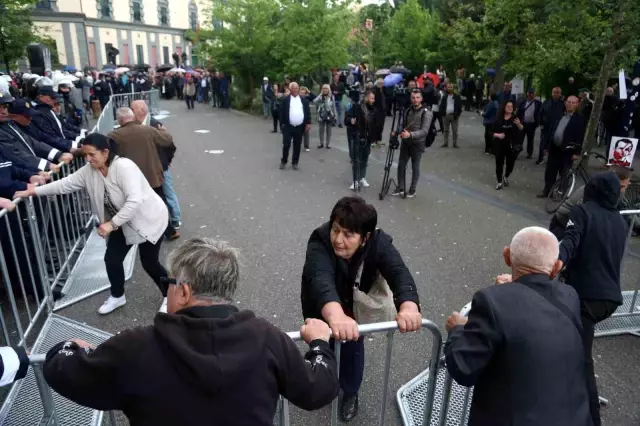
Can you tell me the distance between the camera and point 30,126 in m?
6.96

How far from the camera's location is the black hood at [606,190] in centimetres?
344

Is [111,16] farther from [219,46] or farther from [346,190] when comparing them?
[346,190]

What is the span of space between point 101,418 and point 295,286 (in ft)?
8.16

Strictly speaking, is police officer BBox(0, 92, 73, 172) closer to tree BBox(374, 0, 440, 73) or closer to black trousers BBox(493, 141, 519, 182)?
black trousers BBox(493, 141, 519, 182)

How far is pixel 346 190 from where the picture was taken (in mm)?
9367

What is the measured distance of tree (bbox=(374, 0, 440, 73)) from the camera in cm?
2636

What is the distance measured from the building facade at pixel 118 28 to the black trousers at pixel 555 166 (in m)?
38.9

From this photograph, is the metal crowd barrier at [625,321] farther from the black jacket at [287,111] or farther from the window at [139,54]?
the window at [139,54]

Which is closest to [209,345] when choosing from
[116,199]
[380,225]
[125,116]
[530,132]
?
[116,199]

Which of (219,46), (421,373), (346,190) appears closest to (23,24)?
(219,46)

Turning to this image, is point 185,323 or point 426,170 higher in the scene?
point 185,323

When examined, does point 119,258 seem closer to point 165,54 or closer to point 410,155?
point 410,155

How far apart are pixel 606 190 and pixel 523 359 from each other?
6.64 ft

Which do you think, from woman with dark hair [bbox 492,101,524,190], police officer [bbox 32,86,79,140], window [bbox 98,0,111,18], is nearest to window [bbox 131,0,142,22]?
window [bbox 98,0,111,18]
